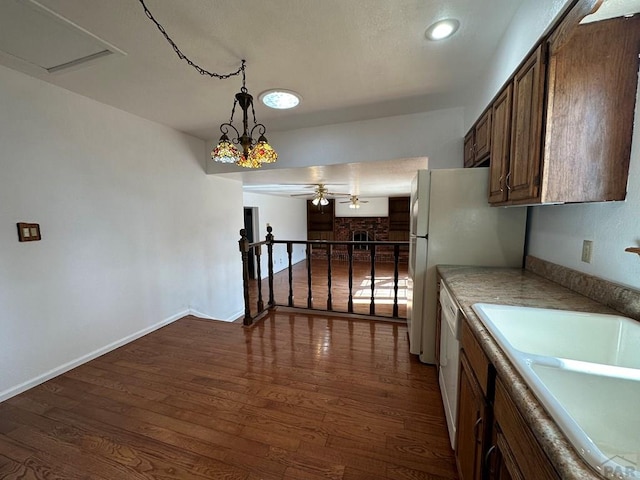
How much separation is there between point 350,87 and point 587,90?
5.17 feet

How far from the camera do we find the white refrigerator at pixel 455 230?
191 centimetres

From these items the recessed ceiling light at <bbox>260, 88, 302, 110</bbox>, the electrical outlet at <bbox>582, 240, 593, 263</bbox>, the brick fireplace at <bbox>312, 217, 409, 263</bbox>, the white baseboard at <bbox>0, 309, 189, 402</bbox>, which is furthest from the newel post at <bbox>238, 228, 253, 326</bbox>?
the brick fireplace at <bbox>312, 217, 409, 263</bbox>

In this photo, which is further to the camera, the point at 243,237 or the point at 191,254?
the point at 191,254

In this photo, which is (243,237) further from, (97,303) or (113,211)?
(97,303)

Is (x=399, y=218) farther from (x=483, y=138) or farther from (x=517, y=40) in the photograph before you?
(x=517, y=40)

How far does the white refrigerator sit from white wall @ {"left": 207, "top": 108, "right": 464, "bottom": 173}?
93 cm

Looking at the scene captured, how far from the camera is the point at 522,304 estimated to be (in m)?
1.17

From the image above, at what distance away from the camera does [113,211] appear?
2549 millimetres

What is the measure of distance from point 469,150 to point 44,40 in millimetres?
3240

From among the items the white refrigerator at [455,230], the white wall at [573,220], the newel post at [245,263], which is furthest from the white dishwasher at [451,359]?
the newel post at [245,263]

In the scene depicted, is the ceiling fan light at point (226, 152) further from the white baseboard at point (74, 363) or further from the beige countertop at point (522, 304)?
the white baseboard at point (74, 363)

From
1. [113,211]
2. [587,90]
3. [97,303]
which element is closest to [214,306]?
[97,303]

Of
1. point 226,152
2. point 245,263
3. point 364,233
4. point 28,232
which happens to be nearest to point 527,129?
point 226,152

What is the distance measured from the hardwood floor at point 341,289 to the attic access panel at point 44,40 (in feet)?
11.1
